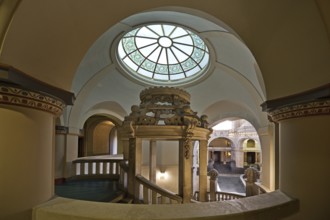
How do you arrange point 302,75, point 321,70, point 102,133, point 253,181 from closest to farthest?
1. point 321,70
2. point 302,75
3. point 253,181
4. point 102,133

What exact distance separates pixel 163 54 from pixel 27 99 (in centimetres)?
966

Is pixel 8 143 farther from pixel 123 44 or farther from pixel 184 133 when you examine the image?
pixel 123 44

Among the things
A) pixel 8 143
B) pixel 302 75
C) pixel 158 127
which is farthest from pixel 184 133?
pixel 8 143

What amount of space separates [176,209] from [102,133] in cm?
1500

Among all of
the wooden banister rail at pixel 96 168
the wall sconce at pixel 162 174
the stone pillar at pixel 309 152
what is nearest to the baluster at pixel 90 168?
the wooden banister rail at pixel 96 168

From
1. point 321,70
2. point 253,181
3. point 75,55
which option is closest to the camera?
point 321,70

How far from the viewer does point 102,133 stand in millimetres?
16016

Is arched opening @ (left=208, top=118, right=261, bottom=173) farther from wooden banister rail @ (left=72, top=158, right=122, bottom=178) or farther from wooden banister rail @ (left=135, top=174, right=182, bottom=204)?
wooden banister rail @ (left=135, top=174, right=182, bottom=204)

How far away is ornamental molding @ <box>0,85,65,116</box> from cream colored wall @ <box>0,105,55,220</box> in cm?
5

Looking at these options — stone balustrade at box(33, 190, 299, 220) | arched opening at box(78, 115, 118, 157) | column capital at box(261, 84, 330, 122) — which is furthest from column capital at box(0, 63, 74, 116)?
arched opening at box(78, 115, 118, 157)

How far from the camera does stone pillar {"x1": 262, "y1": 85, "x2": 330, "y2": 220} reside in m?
2.04

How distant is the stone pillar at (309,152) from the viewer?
204 centimetres

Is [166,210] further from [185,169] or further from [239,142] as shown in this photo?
[239,142]

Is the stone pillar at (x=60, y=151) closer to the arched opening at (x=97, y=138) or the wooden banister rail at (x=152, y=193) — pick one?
the wooden banister rail at (x=152, y=193)
